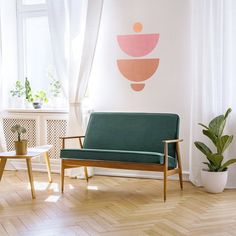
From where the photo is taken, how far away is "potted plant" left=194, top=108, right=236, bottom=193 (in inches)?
168

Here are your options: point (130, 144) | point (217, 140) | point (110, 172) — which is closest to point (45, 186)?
point (110, 172)

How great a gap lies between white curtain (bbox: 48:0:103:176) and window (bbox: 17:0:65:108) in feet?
1.93

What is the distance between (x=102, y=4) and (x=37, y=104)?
1.61 meters

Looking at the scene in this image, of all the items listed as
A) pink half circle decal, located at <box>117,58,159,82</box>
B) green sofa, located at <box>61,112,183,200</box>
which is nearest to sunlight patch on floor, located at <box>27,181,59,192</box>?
green sofa, located at <box>61,112,183,200</box>

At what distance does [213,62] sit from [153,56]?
784mm

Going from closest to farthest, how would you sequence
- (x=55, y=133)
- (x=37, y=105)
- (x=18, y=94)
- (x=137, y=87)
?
(x=137, y=87) < (x=55, y=133) < (x=37, y=105) < (x=18, y=94)

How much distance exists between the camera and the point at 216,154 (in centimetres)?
425

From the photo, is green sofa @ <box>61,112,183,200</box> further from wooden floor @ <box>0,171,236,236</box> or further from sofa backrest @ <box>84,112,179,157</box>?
wooden floor @ <box>0,171,236,236</box>

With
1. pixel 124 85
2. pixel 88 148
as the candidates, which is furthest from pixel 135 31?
pixel 88 148

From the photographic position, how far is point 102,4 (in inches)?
193

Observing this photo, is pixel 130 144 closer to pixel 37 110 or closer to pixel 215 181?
pixel 215 181

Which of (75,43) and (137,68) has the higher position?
(75,43)

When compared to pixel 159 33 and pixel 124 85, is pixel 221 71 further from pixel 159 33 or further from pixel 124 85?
pixel 124 85

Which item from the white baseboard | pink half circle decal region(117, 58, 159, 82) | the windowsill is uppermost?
pink half circle decal region(117, 58, 159, 82)
